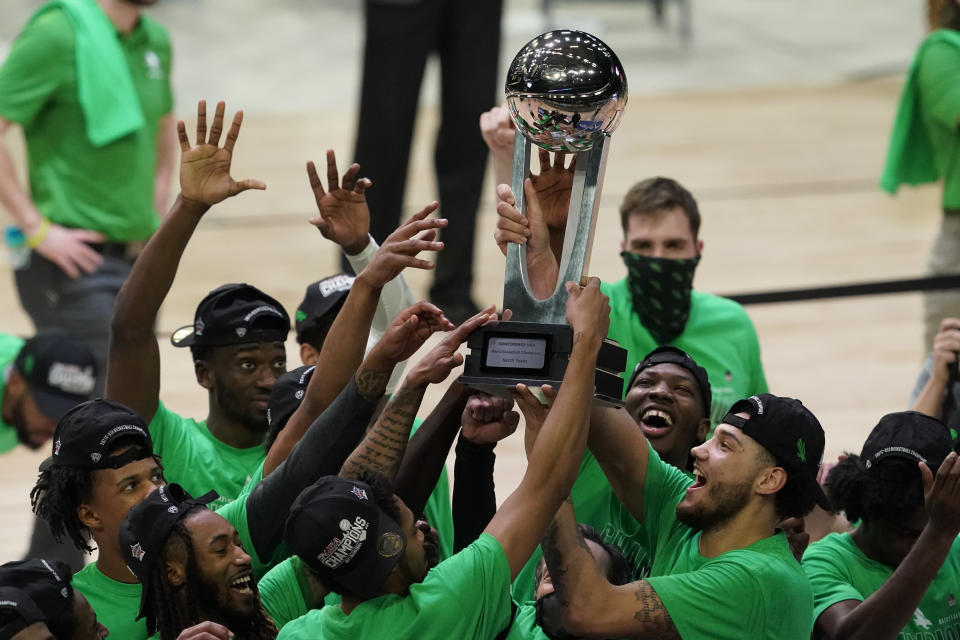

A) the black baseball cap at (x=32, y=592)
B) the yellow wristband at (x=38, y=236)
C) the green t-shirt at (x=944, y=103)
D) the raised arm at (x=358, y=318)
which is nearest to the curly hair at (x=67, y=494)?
the black baseball cap at (x=32, y=592)

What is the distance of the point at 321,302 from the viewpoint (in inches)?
181

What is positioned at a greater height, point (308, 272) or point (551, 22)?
point (551, 22)

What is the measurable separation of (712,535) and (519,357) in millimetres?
645

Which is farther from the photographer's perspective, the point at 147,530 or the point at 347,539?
the point at 147,530

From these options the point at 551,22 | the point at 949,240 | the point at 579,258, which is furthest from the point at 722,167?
the point at 579,258

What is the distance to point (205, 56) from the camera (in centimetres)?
1333

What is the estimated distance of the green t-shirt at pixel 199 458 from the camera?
4.30 m

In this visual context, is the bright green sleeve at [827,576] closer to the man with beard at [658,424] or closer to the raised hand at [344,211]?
the man with beard at [658,424]

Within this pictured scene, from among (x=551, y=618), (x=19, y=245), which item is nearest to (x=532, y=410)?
(x=551, y=618)

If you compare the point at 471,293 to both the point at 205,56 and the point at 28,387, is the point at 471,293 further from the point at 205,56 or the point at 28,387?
the point at 205,56

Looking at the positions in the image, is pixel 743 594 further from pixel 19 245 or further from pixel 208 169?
pixel 19 245

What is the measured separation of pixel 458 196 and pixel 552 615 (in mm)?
4161

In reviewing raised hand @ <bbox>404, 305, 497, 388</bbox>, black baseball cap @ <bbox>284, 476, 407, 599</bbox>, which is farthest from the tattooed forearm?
black baseball cap @ <bbox>284, 476, 407, 599</bbox>

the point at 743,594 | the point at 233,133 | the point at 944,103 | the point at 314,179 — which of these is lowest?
the point at 743,594
